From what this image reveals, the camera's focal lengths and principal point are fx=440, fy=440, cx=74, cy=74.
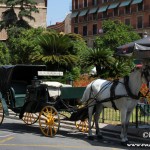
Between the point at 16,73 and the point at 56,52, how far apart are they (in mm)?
12600

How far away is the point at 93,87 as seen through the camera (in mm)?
12164

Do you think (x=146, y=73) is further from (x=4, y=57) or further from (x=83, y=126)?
(x=4, y=57)

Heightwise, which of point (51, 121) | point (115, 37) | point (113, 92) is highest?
point (115, 37)

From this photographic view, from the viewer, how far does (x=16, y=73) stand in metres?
15.0

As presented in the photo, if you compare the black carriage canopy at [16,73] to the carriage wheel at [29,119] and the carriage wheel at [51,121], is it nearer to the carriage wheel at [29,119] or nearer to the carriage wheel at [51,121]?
the carriage wheel at [29,119]

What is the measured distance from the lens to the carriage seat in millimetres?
14334

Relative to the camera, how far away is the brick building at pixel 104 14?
2931 inches

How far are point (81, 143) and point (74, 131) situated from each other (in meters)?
2.14

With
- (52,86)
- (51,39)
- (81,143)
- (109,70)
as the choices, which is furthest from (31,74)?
(51,39)

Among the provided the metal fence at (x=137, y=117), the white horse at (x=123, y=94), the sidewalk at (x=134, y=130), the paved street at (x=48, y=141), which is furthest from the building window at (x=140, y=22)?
Result: the white horse at (x=123, y=94)

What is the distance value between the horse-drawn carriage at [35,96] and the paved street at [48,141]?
0.40m

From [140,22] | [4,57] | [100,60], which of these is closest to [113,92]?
[100,60]

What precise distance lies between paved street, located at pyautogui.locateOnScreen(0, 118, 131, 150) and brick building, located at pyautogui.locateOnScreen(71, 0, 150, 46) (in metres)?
60.0

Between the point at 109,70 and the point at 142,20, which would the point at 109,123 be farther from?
the point at 142,20
